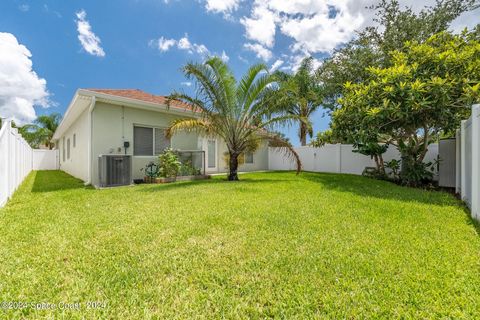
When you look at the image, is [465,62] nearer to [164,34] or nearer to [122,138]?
[122,138]

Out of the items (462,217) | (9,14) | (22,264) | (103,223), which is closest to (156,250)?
(22,264)

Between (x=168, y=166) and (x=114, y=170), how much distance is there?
79.5 inches

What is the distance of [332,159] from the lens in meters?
14.6

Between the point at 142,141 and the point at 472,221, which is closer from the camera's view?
the point at 472,221

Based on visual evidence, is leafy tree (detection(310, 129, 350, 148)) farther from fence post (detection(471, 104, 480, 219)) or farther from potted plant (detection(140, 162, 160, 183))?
potted plant (detection(140, 162, 160, 183))

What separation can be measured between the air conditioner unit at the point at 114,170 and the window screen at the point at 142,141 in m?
1.31

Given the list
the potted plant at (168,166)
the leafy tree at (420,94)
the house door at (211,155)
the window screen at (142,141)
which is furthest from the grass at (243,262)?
the house door at (211,155)

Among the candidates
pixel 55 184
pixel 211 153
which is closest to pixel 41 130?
pixel 55 184

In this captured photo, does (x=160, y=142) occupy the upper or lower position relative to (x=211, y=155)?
upper

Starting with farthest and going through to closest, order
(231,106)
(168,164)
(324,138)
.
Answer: (324,138) < (168,164) < (231,106)

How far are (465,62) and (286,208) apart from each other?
23.9ft

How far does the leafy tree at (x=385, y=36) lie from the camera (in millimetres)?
11445

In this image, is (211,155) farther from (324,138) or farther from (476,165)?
(476,165)

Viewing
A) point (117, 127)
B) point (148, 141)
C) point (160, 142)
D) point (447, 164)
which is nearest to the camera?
point (447, 164)
